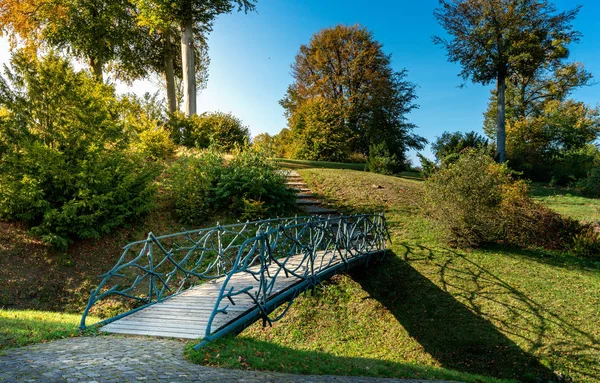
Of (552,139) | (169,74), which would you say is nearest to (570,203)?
(552,139)

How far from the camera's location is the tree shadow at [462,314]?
7.80m

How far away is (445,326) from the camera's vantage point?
352 inches

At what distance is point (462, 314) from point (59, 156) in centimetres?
1139

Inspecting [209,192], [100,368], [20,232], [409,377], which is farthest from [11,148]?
[409,377]

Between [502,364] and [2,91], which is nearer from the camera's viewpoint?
[502,364]

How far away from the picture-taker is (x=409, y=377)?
250 inches

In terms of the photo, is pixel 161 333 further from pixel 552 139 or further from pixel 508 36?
pixel 552 139

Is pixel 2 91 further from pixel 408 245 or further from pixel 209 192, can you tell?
pixel 408 245

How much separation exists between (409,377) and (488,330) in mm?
3321

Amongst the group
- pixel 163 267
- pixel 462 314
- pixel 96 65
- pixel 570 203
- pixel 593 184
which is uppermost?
pixel 96 65

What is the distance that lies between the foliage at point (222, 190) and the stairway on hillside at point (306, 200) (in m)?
0.70

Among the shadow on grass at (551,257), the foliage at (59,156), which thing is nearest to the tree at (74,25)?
the foliage at (59,156)

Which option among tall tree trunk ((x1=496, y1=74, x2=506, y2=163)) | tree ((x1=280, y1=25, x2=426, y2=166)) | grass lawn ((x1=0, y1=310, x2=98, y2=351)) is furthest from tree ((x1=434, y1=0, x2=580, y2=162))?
grass lawn ((x1=0, y1=310, x2=98, y2=351))

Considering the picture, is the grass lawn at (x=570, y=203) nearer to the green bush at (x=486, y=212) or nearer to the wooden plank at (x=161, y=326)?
the green bush at (x=486, y=212)
